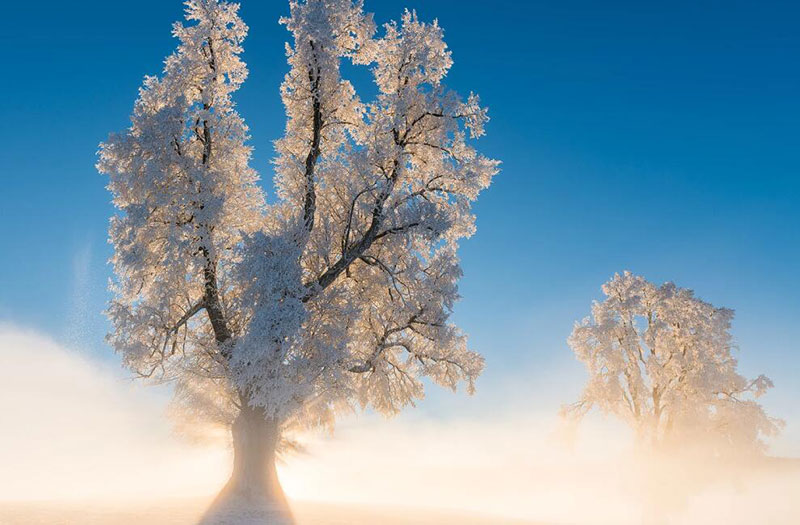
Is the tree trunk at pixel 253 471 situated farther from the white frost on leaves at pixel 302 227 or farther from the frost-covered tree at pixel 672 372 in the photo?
the frost-covered tree at pixel 672 372

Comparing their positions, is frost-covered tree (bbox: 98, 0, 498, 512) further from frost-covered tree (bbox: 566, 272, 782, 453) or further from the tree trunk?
frost-covered tree (bbox: 566, 272, 782, 453)

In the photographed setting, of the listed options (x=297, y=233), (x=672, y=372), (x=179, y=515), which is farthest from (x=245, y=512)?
(x=672, y=372)

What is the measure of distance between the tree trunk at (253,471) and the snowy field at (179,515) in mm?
664

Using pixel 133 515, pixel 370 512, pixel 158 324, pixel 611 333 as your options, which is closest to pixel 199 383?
pixel 158 324

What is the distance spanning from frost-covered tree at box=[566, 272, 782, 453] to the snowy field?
10128 mm

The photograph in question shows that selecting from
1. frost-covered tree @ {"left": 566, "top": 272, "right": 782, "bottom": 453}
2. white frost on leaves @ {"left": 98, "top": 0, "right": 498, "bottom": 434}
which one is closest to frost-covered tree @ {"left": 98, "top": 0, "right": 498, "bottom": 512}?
white frost on leaves @ {"left": 98, "top": 0, "right": 498, "bottom": 434}

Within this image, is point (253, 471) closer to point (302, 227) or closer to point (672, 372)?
point (302, 227)

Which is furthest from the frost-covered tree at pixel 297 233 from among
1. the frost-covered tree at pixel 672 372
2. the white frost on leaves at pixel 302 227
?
the frost-covered tree at pixel 672 372

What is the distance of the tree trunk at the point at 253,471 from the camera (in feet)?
59.6

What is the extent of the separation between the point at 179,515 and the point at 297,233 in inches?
347

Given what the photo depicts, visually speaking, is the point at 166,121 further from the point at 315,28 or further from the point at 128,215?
the point at 315,28

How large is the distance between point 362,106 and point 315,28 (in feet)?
10.2

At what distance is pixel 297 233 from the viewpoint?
19.7 meters

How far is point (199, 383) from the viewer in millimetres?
19234
